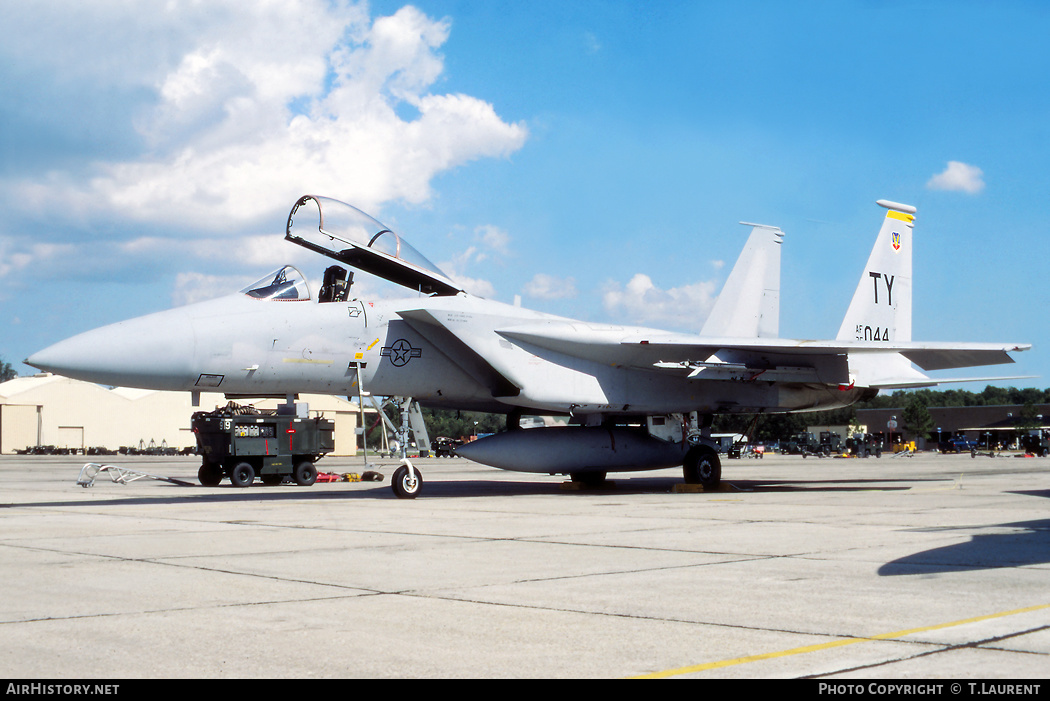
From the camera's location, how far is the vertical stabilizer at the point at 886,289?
18609mm

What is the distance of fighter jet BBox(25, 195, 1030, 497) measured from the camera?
36.6 feet

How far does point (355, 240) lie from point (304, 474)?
8.25m

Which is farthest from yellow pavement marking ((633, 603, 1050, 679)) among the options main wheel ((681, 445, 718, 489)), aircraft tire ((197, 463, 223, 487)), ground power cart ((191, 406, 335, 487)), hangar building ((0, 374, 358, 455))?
hangar building ((0, 374, 358, 455))

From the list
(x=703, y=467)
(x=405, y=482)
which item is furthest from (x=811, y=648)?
(x=703, y=467)

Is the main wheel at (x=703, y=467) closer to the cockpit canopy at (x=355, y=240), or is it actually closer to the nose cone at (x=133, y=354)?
the cockpit canopy at (x=355, y=240)

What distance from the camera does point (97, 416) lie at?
5875 cm

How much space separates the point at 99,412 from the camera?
58.9m

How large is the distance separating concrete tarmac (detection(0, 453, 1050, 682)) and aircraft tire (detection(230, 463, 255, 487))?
7722mm

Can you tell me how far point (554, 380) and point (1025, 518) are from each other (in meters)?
6.64

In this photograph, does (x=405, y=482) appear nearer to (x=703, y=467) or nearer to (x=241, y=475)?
(x=703, y=467)

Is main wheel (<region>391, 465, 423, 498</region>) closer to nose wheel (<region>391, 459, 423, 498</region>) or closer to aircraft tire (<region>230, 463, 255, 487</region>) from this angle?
nose wheel (<region>391, 459, 423, 498</region>)

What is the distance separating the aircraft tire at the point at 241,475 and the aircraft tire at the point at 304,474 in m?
1.11

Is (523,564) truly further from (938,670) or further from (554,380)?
(554,380)
